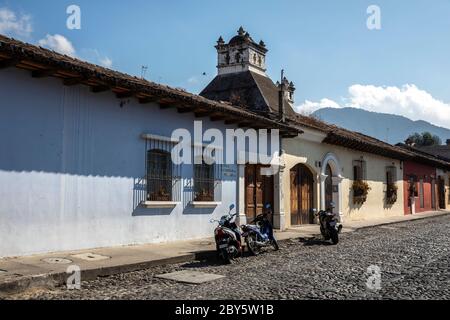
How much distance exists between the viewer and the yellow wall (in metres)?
15.8

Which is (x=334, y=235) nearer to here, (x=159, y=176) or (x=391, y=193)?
(x=159, y=176)

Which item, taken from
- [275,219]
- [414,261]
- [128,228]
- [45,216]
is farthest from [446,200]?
[45,216]

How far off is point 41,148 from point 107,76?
1771mm

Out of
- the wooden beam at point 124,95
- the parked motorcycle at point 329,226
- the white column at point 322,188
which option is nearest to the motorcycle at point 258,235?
the parked motorcycle at point 329,226

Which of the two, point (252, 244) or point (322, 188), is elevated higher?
point (322, 188)

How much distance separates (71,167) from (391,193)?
746 inches

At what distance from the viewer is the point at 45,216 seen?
8.48 m

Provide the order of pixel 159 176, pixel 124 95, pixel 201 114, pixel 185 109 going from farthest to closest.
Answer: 1. pixel 201 114
2. pixel 185 109
3. pixel 159 176
4. pixel 124 95

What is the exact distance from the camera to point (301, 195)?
54.8 feet

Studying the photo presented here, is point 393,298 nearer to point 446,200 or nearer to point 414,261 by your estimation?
point 414,261

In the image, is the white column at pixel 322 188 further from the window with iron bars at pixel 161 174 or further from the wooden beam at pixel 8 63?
the wooden beam at pixel 8 63

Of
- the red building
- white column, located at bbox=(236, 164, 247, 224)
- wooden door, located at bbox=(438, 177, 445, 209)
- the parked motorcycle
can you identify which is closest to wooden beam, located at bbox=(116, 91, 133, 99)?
white column, located at bbox=(236, 164, 247, 224)

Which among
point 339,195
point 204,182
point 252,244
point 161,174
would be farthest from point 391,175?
point 161,174

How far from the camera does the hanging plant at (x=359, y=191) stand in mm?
20188
